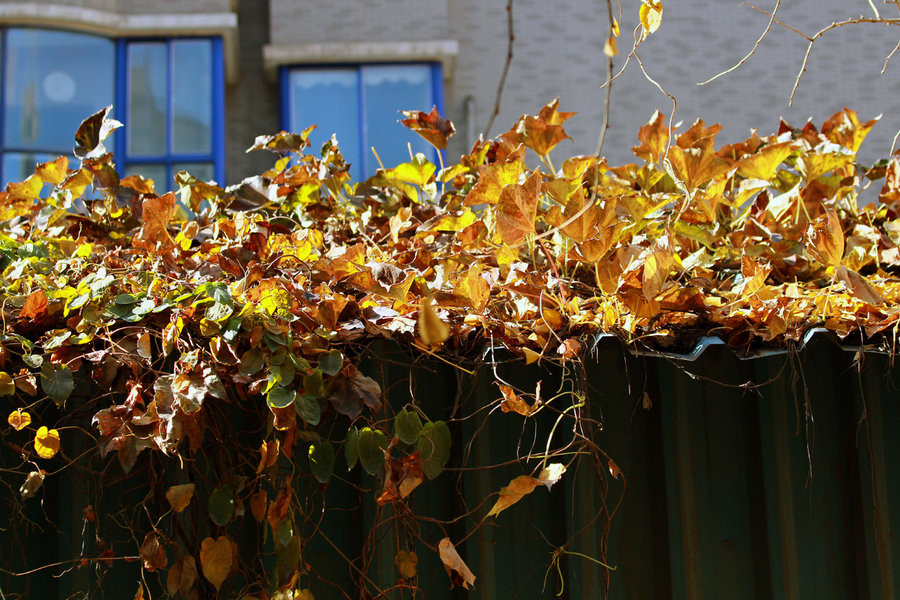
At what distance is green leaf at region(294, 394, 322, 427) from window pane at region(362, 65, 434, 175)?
6.13 metres

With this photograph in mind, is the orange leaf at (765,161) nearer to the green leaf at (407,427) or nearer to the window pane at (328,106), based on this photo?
the green leaf at (407,427)

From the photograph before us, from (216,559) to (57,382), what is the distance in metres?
0.49

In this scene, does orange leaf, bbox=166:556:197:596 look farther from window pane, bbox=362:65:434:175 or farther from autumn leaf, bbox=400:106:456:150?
window pane, bbox=362:65:434:175

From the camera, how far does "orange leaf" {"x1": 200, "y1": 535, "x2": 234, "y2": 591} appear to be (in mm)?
1693

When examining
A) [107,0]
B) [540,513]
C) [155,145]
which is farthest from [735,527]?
[107,0]

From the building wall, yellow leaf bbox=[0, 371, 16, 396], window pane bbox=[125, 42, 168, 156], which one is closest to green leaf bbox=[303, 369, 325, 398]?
yellow leaf bbox=[0, 371, 16, 396]

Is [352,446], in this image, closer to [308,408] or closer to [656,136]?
[308,408]

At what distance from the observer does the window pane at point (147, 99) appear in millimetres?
7535

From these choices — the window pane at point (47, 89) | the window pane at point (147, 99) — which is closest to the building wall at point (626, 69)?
the window pane at point (147, 99)

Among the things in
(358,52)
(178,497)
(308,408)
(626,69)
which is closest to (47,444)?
(178,497)

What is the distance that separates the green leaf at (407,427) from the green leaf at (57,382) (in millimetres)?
673

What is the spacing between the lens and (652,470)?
200cm

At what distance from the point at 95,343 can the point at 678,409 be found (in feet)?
4.39

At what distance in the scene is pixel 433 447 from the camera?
170cm
